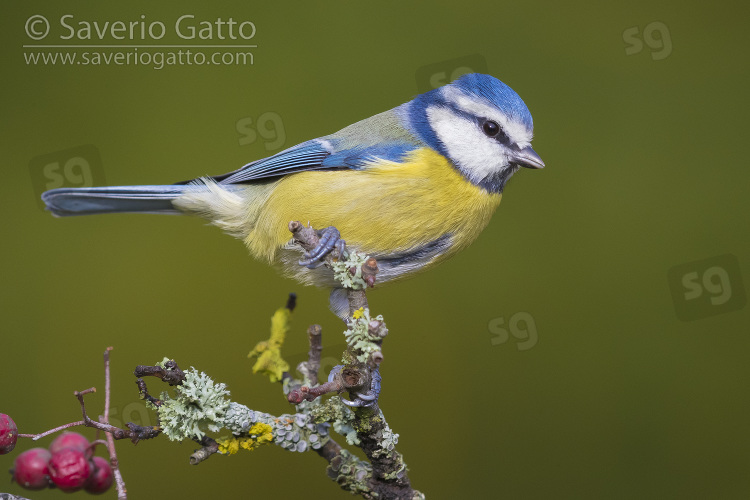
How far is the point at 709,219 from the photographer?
230 centimetres

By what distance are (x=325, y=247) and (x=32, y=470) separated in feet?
2.11

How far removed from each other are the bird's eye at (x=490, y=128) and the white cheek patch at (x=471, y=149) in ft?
0.04

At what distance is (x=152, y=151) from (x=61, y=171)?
0.27m

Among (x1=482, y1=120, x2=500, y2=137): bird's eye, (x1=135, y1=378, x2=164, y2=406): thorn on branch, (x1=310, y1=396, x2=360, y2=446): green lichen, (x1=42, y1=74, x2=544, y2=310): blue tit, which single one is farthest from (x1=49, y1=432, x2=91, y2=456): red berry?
(x1=482, y1=120, x2=500, y2=137): bird's eye

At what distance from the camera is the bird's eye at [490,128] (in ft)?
5.85

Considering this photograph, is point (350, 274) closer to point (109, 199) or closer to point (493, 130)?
point (493, 130)

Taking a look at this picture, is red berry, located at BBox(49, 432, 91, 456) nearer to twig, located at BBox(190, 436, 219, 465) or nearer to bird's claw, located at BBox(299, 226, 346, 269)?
twig, located at BBox(190, 436, 219, 465)

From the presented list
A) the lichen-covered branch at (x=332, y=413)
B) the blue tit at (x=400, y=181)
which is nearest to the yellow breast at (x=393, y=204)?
the blue tit at (x=400, y=181)

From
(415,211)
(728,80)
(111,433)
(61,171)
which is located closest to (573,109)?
(728,80)

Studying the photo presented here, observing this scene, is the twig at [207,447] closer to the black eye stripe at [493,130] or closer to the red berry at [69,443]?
the red berry at [69,443]

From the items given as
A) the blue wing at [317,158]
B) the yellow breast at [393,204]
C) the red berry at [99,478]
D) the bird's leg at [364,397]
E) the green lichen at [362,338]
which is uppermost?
the blue wing at [317,158]

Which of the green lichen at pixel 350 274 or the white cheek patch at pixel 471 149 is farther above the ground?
the white cheek patch at pixel 471 149

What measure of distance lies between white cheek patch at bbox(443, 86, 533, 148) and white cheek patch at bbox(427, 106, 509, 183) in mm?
28

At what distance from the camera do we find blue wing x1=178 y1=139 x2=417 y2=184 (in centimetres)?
178
